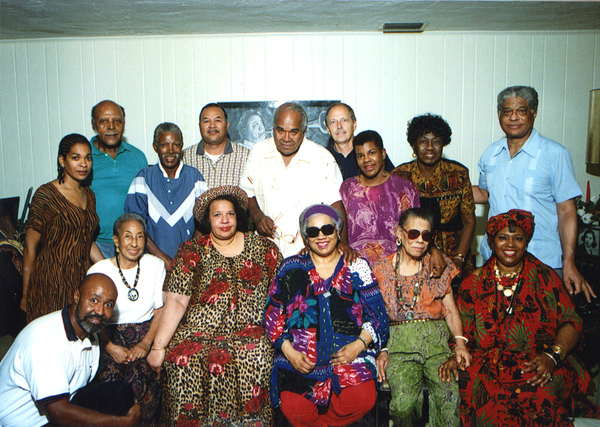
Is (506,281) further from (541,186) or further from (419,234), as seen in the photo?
(541,186)

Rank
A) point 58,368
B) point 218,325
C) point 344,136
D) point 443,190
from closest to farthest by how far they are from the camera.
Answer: point 58,368
point 218,325
point 443,190
point 344,136

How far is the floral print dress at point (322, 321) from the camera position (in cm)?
242

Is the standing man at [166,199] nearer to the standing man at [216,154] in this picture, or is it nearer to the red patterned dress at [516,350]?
the standing man at [216,154]

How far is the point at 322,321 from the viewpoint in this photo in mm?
2500

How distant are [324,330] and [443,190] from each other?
1.46 m

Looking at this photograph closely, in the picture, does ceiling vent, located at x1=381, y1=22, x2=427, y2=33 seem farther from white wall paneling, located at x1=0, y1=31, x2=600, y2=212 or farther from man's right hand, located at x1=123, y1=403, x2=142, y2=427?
man's right hand, located at x1=123, y1=403, x2=142, y2=427

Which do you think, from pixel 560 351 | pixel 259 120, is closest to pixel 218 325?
pixel 560 351

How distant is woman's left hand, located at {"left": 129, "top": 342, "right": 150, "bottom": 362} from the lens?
2.70 meters

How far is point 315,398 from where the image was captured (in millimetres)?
2365

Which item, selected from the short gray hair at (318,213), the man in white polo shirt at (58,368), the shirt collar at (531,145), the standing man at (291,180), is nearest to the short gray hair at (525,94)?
the shirt collar at (531,145)

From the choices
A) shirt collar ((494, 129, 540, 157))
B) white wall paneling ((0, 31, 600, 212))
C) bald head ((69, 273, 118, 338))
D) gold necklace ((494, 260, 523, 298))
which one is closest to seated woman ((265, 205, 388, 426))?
gold necklace ((494, 260, 523, 298))

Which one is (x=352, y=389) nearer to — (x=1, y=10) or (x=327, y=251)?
(x=327, y=251)

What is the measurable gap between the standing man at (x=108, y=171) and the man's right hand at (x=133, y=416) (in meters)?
1.52

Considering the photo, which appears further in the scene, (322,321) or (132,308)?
(132,308)
